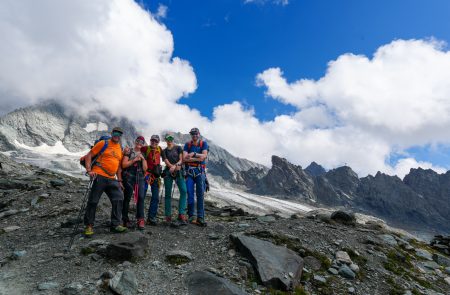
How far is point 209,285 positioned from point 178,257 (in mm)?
2025

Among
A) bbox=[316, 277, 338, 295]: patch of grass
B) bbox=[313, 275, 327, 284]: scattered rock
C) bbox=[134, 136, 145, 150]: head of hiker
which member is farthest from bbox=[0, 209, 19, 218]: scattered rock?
bbox=[316, 277, 338, 295]: patch of grass

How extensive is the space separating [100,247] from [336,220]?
43.2ft

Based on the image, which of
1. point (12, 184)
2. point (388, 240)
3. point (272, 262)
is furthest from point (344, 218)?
point (12, 184)

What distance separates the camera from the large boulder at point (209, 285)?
816cm

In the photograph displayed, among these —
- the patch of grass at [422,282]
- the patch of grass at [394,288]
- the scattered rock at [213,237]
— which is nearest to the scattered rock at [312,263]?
the patch of grass at [394,288]

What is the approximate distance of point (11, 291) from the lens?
7.85 m

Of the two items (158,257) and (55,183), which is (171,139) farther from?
(55,183)

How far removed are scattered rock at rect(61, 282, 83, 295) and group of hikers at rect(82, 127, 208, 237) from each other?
3.67 metres

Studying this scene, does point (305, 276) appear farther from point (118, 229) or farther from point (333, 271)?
point (118, 229)

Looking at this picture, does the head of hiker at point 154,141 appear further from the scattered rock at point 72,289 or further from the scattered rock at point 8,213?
the scattered rock at point 8,213

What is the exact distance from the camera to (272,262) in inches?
387

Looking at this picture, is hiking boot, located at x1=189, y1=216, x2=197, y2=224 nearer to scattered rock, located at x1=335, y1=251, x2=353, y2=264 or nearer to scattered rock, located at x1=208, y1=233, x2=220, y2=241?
scattered rock, located at x1=208, y1=233, x2=220, y2=241

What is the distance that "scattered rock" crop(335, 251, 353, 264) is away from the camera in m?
11.1

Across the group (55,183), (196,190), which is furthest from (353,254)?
(55,183)
